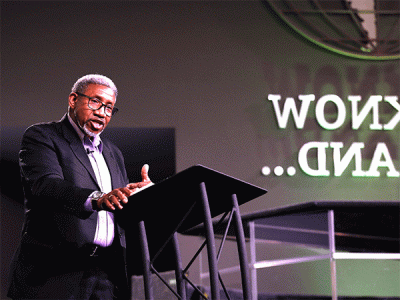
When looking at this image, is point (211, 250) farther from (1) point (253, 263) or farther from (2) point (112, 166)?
(1) point (253, 263)

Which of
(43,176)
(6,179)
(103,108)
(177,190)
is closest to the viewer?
(177,190)

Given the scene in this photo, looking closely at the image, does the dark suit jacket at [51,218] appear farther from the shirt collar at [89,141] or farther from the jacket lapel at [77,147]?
the shirt collar at [89,141]

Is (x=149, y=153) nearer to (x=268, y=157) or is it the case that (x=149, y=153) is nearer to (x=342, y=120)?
(x=268, y=157)

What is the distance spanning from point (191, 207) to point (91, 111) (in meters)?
0.51

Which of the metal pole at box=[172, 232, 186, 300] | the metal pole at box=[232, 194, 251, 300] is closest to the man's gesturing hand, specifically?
the metal pole at box=[232, 194, 251, 300]

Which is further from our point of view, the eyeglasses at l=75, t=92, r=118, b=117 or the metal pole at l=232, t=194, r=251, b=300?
the eyeglasses at l=75, t=92, r=118, b=117

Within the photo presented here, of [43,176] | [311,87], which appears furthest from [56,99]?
[43,176]

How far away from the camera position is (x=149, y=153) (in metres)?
5.43

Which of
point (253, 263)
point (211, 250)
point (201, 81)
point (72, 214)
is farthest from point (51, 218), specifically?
point (201, 81)

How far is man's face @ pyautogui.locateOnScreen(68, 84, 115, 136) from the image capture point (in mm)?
1700

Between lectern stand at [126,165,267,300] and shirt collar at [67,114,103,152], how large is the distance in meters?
0.35

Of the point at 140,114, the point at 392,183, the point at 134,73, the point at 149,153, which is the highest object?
the point at 134,73

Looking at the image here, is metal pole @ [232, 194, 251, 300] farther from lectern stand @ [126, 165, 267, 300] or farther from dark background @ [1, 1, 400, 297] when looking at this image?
dark background @ [1, 1, 400, 297]

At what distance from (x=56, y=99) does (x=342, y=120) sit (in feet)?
9.95
